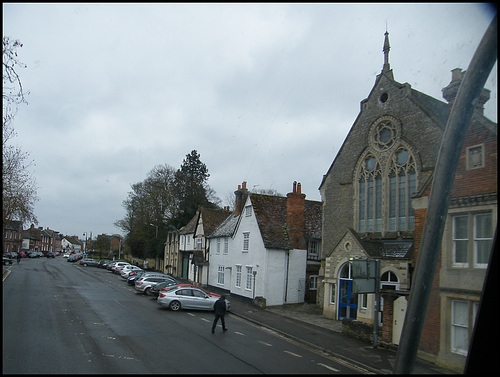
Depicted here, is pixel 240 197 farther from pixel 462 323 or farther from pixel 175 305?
pixel 462 323

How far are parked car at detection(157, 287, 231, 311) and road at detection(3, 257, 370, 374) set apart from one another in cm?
65

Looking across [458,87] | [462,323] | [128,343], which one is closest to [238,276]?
[128,343]

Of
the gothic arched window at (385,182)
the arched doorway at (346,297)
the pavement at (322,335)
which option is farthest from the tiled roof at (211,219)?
the arched doorway at (346,297)

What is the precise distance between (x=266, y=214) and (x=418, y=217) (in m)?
17.1

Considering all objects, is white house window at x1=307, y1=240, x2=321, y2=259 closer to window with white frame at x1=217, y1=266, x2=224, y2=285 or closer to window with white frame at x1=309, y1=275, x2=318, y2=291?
window with white frame at x1=309, y1=275, x2=318, y2=291

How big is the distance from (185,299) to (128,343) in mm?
12340

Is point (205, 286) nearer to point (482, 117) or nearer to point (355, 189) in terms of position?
point (355, 189)

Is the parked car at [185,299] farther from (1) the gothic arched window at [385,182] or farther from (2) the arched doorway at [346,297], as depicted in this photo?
(1) the gothic arched window at [385,182]

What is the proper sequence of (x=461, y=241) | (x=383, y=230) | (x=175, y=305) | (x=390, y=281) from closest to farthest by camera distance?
(x=461, y=241)
(x=390, y=281)
(x=383, y=230)
(x=175, y=305)

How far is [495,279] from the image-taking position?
4680mm

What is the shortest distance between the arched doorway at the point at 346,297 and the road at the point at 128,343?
5.19 metres

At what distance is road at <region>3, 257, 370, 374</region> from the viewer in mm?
6369

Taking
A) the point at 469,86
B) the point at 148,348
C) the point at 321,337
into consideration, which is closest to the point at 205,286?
the point at 321,337

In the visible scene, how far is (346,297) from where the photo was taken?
73.0 feet
